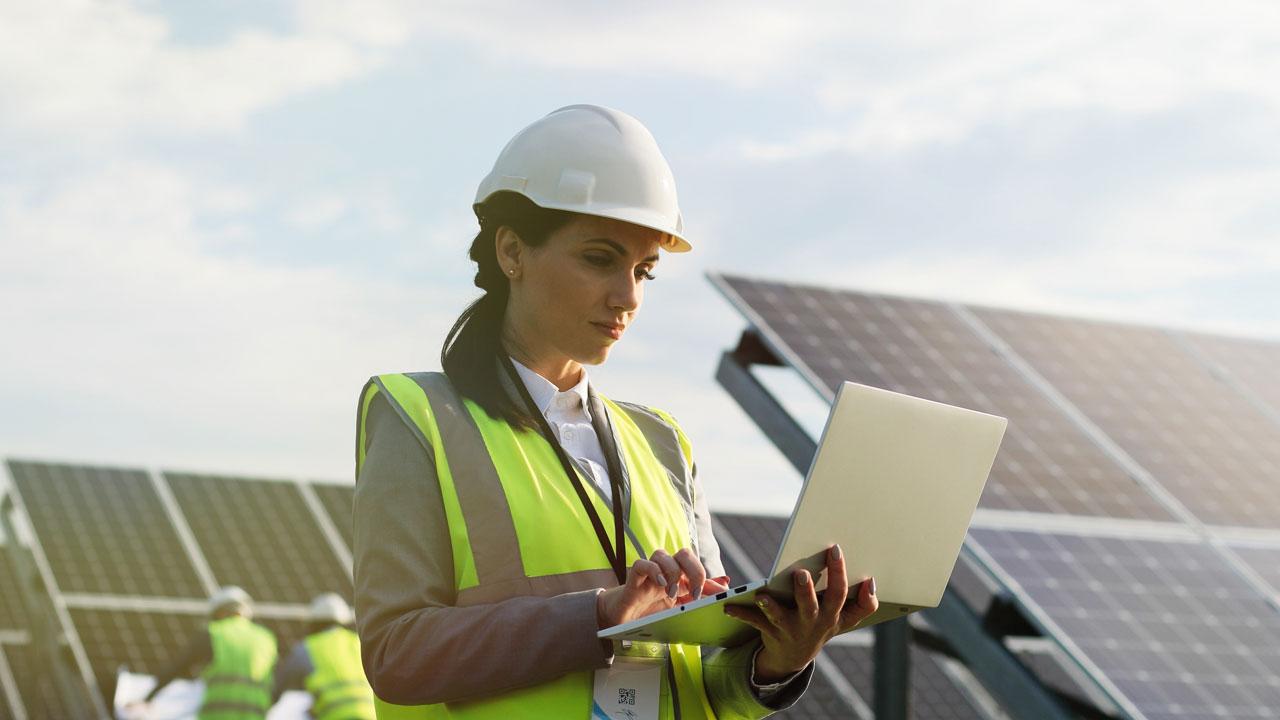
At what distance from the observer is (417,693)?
7.54ft

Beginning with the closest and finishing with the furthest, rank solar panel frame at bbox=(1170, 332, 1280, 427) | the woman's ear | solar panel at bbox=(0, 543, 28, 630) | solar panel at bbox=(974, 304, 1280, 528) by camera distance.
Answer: the woman's ear < solar panel at bbox=(974, 304, 1280, 528) < solar panel frame at bbox=(1170, 332, 1280, 427) < solar panel at bbox=(0, 543, 28, 630)

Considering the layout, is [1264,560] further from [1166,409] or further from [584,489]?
[584,489]

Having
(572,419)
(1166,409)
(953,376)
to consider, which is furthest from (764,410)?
(572,419)

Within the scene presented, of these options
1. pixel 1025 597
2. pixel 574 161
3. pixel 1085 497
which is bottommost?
pixel 574 161

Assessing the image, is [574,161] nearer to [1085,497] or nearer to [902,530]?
[902,530]

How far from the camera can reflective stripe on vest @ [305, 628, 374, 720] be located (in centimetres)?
933

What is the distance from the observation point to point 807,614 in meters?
2.29

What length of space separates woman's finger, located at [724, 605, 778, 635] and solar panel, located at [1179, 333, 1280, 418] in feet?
30.1

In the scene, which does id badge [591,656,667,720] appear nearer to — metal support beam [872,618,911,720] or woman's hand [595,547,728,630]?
woman's hand [595,547,728,630]

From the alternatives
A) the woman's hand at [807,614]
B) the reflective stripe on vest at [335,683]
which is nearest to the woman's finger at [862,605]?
the woman's hand at [807,614]

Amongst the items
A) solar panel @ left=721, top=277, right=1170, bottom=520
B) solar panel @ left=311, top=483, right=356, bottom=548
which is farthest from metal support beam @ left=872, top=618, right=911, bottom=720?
solar panel @ left=311, top=483, right=356, bottom=548

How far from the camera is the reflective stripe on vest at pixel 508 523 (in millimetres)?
2354

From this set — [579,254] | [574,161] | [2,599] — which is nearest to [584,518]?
[579,254]

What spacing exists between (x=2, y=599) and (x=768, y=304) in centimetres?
1312
